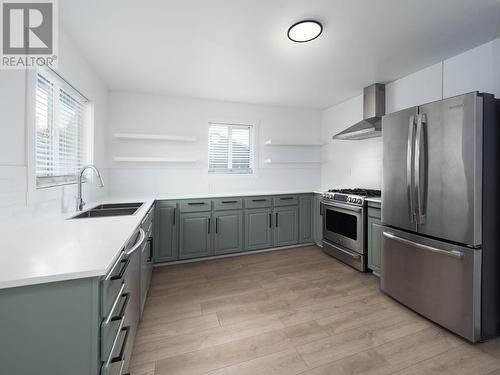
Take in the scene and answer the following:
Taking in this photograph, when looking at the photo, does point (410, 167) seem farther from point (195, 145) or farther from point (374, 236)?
point (195, 145)

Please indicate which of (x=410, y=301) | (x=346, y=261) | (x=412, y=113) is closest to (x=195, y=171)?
(x=346, y=261)

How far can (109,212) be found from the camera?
2338 millimetres

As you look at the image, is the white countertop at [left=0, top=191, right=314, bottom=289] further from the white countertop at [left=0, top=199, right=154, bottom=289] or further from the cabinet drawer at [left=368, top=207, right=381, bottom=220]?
the cabinet drawer at [left=368, top=207, right=381, bottom=220]

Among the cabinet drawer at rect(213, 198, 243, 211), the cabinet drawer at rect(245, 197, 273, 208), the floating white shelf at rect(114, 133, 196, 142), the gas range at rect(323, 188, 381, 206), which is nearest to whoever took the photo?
the gas range at rect(323, 188, 381, 206)

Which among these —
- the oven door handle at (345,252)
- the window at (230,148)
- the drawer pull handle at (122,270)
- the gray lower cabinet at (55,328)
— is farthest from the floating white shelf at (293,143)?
the gray lower cabinet at (55,328)

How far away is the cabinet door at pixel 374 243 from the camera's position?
2652 mm

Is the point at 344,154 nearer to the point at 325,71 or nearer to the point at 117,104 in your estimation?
the point at 325,71

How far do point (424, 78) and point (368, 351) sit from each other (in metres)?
2.91

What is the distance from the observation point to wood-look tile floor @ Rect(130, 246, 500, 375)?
149 centimetres

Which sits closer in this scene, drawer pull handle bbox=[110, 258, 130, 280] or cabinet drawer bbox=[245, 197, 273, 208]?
drawer pull handle bbox=[110, 258, 130, 280]

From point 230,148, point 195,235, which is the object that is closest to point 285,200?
point 230,148

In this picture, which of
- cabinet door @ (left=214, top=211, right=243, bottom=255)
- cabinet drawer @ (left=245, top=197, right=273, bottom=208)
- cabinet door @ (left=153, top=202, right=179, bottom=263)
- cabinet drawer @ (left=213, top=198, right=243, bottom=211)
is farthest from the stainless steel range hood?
cabinet door @ (left=153, top=202, right=179, bottom=263)

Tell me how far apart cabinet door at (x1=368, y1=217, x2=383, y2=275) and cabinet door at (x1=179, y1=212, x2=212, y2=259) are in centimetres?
211

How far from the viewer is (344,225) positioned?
3156 mm
